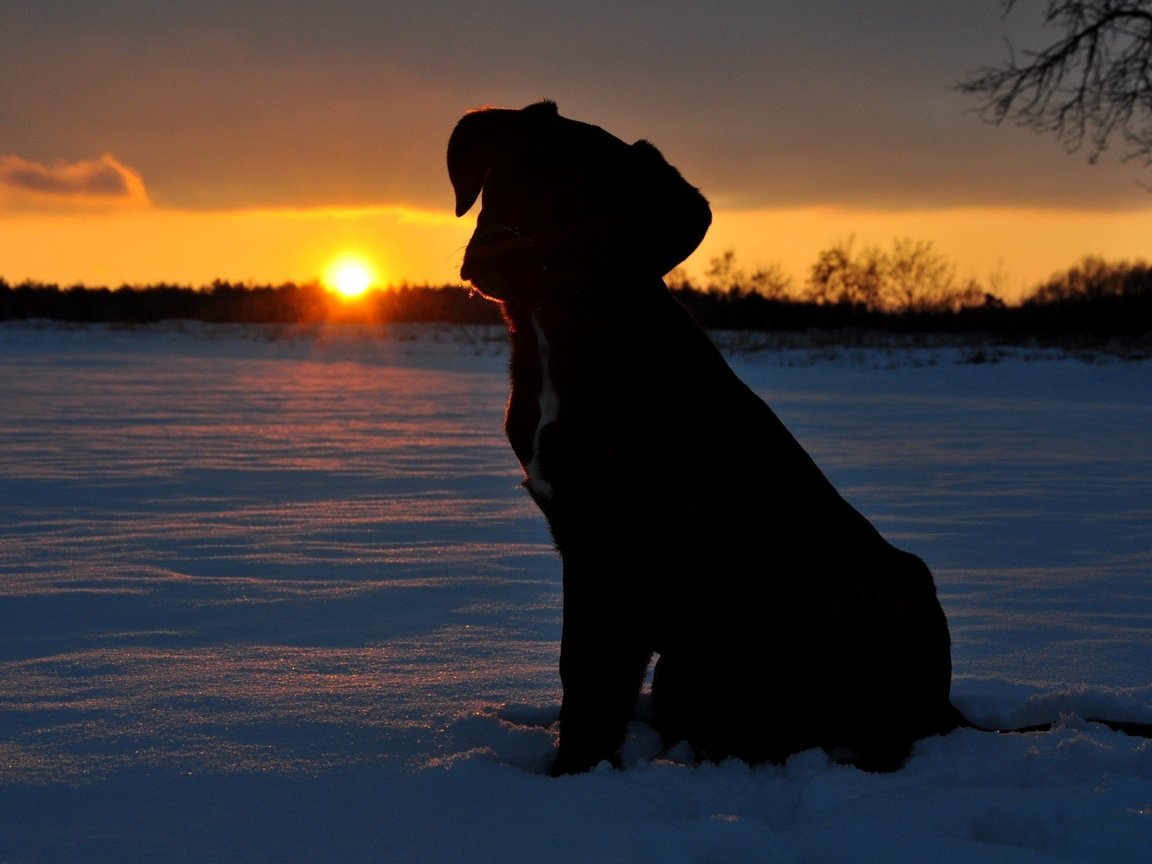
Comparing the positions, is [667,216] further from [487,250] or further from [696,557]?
[696,557]

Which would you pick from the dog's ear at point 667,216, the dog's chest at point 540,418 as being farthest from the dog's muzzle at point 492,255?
the dog's ear at point 667,216

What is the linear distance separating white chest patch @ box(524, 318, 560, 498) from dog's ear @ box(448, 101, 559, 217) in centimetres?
62

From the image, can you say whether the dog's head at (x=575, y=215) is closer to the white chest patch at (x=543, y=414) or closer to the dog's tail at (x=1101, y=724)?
the white chest patch at (x=543, y=414)

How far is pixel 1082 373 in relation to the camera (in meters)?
16.7

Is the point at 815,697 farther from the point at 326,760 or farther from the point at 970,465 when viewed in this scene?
the point at 970,465

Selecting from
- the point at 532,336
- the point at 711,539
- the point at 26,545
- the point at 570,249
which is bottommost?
the point at 26,545

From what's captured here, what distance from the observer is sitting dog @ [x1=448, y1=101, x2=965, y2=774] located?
2439 millimetres

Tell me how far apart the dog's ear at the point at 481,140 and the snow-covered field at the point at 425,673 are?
1.32 m

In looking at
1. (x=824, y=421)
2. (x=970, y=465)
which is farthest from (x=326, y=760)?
(x=824, y=421)

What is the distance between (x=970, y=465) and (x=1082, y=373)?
9621 millimetres

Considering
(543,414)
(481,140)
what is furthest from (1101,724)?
(481,140)

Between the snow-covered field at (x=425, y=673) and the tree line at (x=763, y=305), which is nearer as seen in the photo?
the snow-covered field at (x=425, y=673)

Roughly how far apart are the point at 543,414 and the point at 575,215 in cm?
50

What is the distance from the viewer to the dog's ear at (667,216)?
2.69 meters
